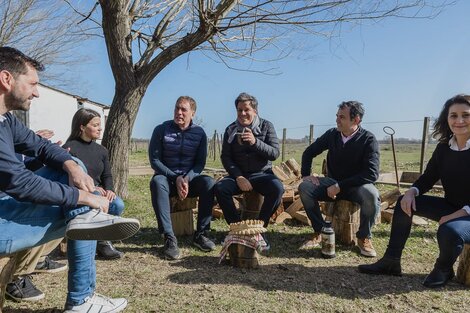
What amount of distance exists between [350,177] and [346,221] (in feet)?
1.49

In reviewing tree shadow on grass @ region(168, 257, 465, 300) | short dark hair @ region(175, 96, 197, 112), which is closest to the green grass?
tree shadow on grass @ region(168, 257, 465, 300)

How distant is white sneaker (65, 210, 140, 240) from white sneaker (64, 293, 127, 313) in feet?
1.56

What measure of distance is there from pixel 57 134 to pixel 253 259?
2110 cm

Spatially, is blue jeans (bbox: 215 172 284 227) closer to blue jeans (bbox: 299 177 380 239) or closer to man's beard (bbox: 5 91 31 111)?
blue jeans (bbox: 299 177 380 239)

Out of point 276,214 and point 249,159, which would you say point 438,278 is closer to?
point 249,159

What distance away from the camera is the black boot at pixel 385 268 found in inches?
122

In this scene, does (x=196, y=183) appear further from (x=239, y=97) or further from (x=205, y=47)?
(x=205, y=47)

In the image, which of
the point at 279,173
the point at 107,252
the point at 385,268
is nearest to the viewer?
the point at 385,268

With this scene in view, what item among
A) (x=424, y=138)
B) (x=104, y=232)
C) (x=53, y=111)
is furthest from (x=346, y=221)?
(x=53, y=111)

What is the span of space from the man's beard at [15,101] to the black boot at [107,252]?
1.77 m

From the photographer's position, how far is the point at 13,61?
189cm

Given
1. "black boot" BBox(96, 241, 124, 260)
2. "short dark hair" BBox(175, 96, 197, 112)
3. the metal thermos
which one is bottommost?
"black boot" BBox(96, 241, 124, 260)

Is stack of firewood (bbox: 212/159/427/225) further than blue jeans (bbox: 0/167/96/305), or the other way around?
stack of firewood (bbox: 212/159/427/225)

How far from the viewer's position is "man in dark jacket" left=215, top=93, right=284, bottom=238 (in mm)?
3885
